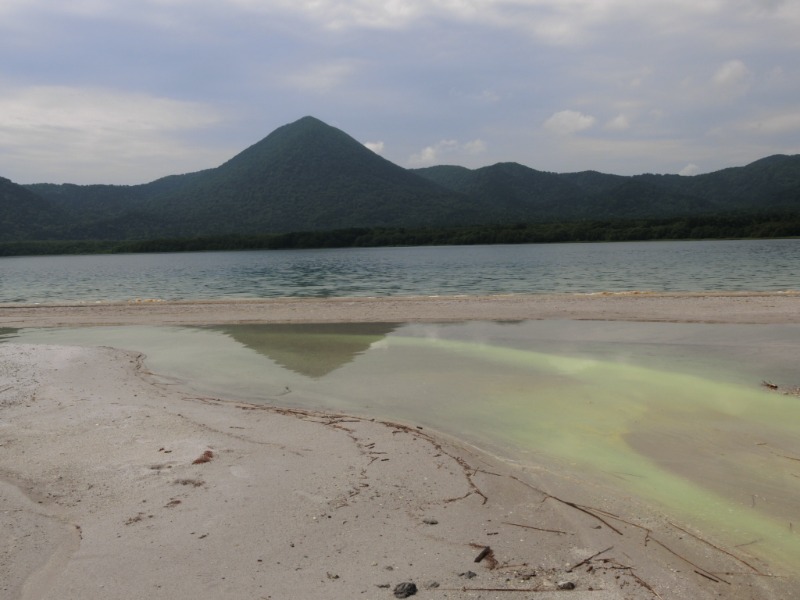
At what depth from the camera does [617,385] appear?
10508 millimetres

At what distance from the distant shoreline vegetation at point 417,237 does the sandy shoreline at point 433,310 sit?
349ft

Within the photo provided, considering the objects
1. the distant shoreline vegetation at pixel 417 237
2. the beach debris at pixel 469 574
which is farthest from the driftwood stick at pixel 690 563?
the distant shoreline vegetation at pixel 417 237

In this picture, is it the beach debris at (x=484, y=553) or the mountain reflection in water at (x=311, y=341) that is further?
the mountain reflection in water at (x=311, y=341)

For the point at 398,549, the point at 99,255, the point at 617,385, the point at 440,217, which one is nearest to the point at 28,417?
the point at 398,549

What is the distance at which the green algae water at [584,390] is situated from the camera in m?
6.04

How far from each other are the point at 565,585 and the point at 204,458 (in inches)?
158

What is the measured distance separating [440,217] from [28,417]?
166881 millimetres

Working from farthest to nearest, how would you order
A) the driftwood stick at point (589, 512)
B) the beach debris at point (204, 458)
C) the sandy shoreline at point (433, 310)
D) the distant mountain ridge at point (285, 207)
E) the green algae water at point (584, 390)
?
the distant mountain ridge at point (285, 207), the sandy shoreline at point (433, 310), the beach debris at point (204, 458), the green algae water at point (584, 390), the driftwood stick at point (589, 512)

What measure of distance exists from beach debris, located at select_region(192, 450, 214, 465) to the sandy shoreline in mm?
13990

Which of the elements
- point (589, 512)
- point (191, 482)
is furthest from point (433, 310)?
point (589, 512)

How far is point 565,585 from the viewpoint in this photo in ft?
13.3

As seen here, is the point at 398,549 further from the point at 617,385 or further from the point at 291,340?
the point at 291,340

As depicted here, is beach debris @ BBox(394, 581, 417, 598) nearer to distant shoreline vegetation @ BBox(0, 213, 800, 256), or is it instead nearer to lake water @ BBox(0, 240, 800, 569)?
lake water @ BBox(0, 240, 800, 569)

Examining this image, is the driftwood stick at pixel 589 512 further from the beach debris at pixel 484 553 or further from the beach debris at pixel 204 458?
the beach debris at pixel 204 458
